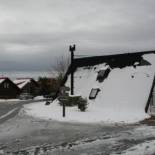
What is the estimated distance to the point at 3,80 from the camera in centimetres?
8412

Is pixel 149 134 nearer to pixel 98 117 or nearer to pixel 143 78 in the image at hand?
pixel 98 117

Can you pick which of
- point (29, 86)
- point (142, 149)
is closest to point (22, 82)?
point (29, 86)

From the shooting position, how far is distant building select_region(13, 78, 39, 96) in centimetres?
9320

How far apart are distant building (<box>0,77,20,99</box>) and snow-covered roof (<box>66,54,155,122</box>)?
166 feet

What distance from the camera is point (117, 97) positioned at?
30.7 metres

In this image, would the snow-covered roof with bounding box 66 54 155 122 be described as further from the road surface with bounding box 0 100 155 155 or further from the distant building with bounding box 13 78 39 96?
the distant building with bounding box 13 78 39 96

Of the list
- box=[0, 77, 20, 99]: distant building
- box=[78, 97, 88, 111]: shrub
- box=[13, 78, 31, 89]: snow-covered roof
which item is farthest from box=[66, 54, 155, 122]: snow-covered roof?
box=[13, 78, 31, 89]: snow-covered roof

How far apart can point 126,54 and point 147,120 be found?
37.4ft

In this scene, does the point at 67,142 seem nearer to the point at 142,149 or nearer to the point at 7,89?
the point at 142,149

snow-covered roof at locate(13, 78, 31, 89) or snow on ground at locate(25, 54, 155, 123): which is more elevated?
snow on ground at locate(25, 54, 155, 123)

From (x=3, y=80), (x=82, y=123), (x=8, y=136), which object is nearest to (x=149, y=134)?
(x=8, y=136)

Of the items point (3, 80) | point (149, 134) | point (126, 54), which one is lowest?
point (3, 80)

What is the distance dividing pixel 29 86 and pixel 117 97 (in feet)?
219

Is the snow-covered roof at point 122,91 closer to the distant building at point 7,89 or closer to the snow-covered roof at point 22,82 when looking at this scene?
the distant building at point 7,89
